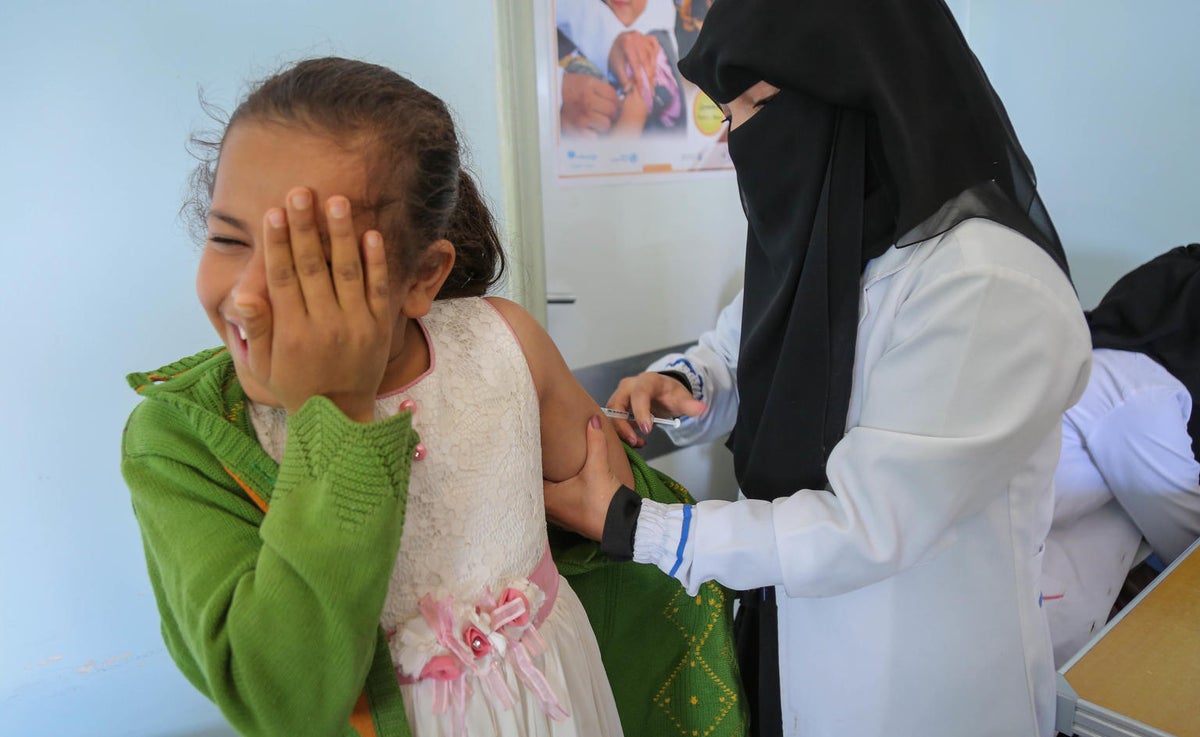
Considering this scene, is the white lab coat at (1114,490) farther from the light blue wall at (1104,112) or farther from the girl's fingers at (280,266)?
the girl's fingers at (280,266)

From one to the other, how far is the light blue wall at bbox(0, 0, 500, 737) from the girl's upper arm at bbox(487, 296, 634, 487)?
2.50 ft

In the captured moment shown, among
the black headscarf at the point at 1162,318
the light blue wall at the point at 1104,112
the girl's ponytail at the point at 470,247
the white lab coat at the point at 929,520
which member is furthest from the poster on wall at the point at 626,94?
the light blue wall at the point at 1104,112

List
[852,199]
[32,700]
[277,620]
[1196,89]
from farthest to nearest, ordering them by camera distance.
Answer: [1196,89], [32,700], [852,199], [277,620]

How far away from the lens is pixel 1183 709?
3.78 ft

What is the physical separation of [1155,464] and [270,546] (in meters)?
2.06

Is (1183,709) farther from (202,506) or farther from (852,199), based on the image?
(202,506)

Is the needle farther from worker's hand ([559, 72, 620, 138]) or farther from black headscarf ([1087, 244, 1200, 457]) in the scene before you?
black headscarf ([1087, 244, 1200, 457])

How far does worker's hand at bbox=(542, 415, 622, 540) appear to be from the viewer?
104 cm

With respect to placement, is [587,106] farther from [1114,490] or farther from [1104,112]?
[1104,112]

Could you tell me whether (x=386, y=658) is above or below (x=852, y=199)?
below

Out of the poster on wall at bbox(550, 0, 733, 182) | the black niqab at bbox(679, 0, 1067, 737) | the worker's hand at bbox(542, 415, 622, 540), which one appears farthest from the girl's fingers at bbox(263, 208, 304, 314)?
the poster on wall at bbox(550, 0, 733, 182)

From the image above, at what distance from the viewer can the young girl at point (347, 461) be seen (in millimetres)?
635

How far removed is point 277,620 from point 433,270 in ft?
1.30

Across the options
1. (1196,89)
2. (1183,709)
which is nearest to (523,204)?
(1183,709)
